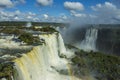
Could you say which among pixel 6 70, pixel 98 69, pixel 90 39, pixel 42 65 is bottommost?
pixel 98 69

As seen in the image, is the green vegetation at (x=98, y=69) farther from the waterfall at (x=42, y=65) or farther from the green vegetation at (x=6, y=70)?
the green vegetation at (x=6, y=70)

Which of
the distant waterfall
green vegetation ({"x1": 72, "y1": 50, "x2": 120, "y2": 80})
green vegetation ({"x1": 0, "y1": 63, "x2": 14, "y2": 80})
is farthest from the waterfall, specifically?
the distant waterfall

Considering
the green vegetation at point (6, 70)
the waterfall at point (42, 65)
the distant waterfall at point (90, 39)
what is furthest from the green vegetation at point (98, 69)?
the distant waterfall at point (90, 39)

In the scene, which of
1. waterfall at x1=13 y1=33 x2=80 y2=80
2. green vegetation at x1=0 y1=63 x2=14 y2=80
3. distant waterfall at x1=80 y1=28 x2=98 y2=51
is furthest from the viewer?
distant waterfall at x1=80 y1=28 x2=98 y2=51

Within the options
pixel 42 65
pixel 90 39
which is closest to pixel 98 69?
pixel 42 65

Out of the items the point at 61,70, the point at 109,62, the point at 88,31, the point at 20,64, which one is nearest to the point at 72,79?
the point at 61,70

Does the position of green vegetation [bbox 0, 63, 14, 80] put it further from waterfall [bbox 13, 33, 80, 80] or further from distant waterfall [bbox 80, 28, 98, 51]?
distant waterfall [bbox 80, 28, 98, 51]

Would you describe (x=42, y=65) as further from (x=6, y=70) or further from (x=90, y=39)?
(x=90, y=39)
